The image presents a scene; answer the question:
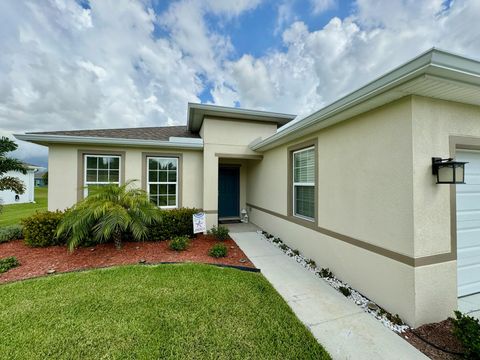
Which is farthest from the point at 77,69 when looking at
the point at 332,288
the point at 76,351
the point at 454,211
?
the point at 454,211

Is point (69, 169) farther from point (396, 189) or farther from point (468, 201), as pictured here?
point (468, 201)

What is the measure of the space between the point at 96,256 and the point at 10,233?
3.79 meters

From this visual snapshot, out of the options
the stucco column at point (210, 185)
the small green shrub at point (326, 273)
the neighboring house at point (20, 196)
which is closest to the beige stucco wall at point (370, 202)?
the small green shrub at point (326, 273)

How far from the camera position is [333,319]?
117 inches

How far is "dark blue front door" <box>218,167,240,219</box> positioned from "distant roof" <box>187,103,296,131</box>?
2944 mm

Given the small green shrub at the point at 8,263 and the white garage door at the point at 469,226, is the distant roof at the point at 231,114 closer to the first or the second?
the white garage door at the point at 469,226

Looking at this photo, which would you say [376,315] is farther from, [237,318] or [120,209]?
[120,209]

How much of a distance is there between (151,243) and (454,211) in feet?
23.1

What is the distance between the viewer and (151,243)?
618 cm

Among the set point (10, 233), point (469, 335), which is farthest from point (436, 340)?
point (10, 233)

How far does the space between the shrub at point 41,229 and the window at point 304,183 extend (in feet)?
22.9

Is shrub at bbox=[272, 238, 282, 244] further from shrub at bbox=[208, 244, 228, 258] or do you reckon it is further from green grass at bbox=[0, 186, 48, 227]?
green grass at bbox=[0, 186, 48, 227]

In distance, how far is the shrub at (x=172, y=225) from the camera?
248 inches

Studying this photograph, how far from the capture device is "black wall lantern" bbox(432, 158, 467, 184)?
2658mm
